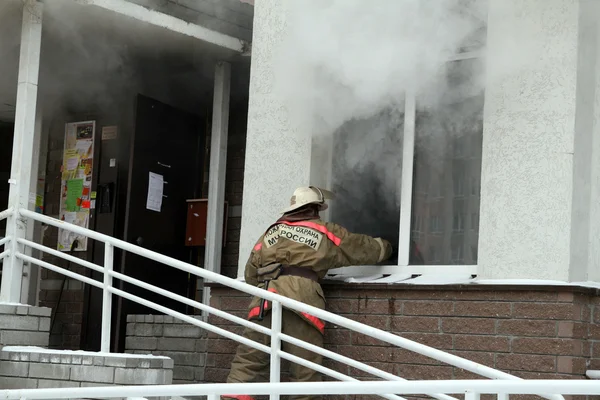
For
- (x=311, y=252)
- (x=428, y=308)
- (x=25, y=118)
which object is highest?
(x=25, y=118)

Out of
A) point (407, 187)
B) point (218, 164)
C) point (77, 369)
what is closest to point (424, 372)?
point (407, 187)

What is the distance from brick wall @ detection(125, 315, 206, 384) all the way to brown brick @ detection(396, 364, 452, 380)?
1789 mm

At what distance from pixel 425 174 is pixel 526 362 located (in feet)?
5.09

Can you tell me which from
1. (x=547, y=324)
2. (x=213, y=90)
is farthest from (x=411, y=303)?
(x=213, y=90)

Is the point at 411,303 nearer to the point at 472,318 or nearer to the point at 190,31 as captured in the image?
the point at 472,318

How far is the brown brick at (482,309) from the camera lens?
660 cm

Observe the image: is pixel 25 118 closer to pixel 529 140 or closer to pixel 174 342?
pixel 174 342

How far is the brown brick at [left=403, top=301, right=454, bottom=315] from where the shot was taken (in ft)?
22.5

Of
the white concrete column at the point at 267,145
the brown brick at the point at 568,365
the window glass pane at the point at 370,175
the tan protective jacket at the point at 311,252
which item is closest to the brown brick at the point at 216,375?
the white concrete column at the point at 267,145

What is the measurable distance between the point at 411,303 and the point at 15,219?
286cm

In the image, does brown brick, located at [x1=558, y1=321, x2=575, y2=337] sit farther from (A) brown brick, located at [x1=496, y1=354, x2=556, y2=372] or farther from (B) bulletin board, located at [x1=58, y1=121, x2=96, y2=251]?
(B) bulletin board, located at [x1=58, y1=121, x2=96, y2=251]

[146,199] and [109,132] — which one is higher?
[109,132]

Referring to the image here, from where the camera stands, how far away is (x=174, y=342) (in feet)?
27.4

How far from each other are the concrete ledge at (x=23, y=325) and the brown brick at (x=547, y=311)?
309 centimetres
